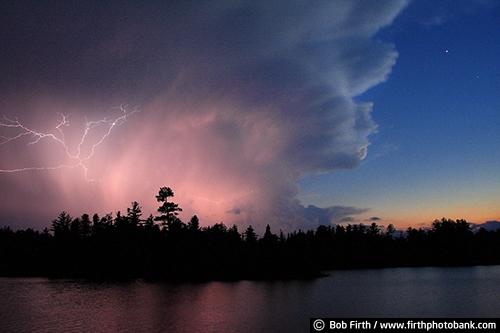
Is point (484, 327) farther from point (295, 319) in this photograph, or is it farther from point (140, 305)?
point (140, 305)

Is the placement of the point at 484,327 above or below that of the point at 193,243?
below

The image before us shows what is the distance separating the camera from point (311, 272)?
131 m

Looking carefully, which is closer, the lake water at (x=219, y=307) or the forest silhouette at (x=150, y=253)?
the lake water at (x=219, y=307)

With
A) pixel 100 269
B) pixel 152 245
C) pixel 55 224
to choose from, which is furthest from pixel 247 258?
pixel 55 224

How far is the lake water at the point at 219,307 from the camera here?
172ft

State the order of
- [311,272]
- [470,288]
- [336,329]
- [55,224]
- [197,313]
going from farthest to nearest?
[55,224] → [311,272] → [470,288] → [197,313] → [336,329]

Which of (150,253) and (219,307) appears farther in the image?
(150,253)

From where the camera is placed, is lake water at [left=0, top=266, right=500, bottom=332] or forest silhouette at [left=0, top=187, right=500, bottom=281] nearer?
lake water at [left=0, top=266, right=500, bottom=332]

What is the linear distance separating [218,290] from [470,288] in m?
54.7

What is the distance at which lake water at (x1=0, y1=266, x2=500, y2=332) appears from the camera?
52.3 meters

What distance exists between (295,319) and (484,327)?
2179cm

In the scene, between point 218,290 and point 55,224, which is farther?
point 55,224

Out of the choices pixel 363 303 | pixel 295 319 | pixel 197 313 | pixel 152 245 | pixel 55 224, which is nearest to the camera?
pixel 295 319

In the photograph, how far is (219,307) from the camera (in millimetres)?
66938
